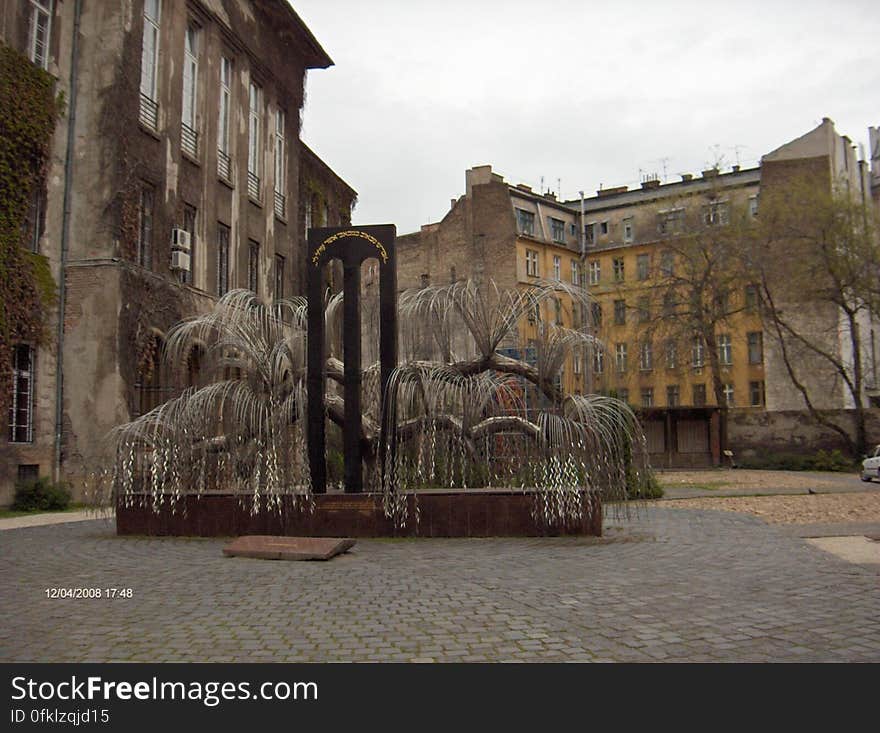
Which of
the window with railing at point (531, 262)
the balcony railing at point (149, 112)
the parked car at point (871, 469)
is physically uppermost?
the window with railing at point (531, 262)

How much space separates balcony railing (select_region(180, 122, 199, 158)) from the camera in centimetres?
2348

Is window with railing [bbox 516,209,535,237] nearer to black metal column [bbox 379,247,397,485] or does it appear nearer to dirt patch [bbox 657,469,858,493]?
dirt patch [bbox 657,469,858,493]

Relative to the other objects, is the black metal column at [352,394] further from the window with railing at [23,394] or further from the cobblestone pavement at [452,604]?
the window with railing at [23,394]

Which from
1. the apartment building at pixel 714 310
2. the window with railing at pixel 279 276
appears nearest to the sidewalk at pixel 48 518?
the window with railing at pixel 279 276

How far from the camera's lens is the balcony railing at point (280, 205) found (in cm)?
2964

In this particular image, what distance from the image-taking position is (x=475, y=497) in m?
11.5

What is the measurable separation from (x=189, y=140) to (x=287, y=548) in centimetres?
1709

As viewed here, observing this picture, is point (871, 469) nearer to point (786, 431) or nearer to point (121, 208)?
point (786, 431)

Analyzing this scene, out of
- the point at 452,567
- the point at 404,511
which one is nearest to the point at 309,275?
the point at 404,511

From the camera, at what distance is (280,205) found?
98.3ft

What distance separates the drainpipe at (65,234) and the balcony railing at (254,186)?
8129 mm

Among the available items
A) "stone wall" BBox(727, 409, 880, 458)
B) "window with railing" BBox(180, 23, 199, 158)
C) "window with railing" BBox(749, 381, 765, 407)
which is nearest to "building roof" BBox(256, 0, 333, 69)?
"window with railing" BBox(180, 23, 199, 158)

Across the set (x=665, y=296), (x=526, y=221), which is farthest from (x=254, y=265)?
(x=526, y=221)
